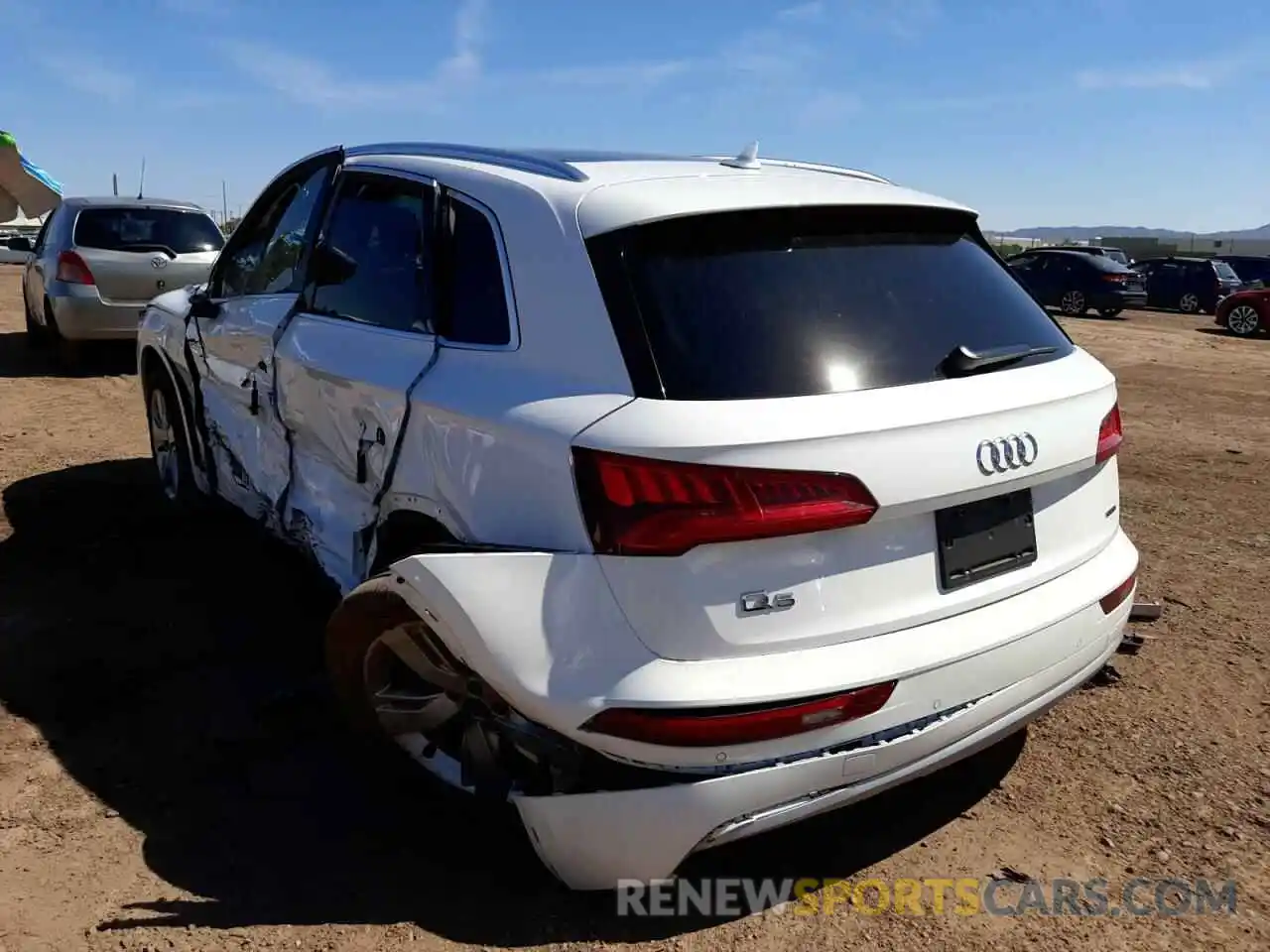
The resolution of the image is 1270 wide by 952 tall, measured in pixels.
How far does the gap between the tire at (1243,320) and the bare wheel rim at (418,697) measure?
2085 centimetres

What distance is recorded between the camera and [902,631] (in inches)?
93.5

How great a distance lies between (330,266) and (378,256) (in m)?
0.22

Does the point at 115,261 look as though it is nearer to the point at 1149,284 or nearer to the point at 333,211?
the point at 333,211

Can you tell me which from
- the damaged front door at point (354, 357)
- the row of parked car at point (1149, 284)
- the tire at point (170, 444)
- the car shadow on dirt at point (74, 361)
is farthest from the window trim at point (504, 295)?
the row of parked car at point (1149, 284)

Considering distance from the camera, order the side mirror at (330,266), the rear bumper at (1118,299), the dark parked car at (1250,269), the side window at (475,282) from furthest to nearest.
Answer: the dark parked car at (1250,269), the rear bumper at (1118,299), the side mirror at (330,266), the side window at (475,282)

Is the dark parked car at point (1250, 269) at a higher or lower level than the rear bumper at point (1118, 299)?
higher

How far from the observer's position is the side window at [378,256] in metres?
3.13

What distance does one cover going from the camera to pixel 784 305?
2.49 meters

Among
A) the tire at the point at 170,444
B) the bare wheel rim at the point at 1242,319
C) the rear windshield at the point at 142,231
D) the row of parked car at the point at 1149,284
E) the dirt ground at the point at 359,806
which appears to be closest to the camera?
the dirt ground at the point at 359,806

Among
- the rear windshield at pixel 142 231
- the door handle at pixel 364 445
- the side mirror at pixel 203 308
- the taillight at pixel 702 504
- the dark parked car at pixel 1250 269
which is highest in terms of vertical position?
the dark parked car at pixel 1250 269

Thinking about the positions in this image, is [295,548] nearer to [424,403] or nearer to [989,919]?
[424,403]

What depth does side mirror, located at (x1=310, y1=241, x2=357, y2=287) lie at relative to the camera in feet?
11.3

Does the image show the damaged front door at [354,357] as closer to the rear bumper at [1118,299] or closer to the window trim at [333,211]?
the window trim at [333,211]

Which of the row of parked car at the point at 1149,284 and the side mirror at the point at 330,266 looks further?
the row of parked car at the point at 1149,284
